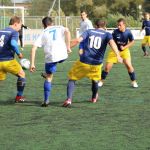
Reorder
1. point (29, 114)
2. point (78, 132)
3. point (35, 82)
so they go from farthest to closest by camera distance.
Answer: point (35, 82)
point (29, 114)
point (78, 132)

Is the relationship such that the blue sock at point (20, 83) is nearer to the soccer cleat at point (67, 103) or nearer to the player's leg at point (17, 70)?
the player's leg at point (17, 70)

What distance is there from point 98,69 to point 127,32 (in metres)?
2.74

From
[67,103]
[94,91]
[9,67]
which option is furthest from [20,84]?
[94,91]

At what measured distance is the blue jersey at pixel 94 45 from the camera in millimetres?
10453

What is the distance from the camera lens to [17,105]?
10648 mm

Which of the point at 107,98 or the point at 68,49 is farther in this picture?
the point at 107,98

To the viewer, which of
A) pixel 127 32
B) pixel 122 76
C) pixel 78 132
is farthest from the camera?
pixel 122 76

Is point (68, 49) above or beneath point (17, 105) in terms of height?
above

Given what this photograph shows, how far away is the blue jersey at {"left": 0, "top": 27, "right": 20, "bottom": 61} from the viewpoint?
10.4m

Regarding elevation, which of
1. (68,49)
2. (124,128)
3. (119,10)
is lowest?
(119,10)

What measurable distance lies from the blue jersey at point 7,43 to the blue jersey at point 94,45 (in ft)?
4.39

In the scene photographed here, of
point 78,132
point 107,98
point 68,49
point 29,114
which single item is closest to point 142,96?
point 107,98

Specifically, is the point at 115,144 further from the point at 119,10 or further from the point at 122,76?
the point at 119,10

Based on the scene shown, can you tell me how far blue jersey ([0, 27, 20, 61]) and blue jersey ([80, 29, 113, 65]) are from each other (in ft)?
4.39
